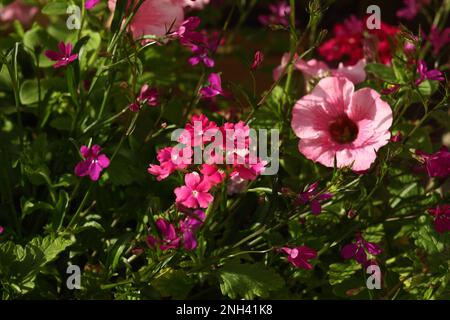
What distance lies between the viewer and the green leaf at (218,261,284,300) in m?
1.05

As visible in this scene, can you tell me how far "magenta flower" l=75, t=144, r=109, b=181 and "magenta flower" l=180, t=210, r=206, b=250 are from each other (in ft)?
0.46

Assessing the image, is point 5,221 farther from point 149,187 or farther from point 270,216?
point 270,216

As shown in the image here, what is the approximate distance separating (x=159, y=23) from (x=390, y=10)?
1454mm

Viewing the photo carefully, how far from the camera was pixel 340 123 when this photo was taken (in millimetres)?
1210

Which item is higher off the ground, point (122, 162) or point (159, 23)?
point (159, 23)

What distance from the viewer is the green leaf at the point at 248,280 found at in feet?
3.45

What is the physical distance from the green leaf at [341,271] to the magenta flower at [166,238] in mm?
317

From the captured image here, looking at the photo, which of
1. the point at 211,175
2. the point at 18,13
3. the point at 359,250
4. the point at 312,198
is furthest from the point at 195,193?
the point at 18,13

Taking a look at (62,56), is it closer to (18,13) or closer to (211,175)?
(211,175)

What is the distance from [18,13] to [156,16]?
81 cm

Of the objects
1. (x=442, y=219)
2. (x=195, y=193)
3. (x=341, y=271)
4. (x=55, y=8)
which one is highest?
(x=55, y=8)

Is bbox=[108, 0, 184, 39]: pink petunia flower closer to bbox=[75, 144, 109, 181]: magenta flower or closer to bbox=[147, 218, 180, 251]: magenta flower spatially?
bbox=[75, 144, 109, 181]: magenta flower
